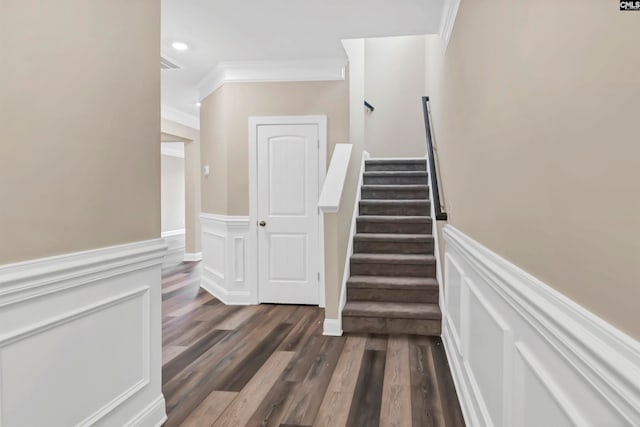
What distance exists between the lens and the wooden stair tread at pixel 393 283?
3.59 meters

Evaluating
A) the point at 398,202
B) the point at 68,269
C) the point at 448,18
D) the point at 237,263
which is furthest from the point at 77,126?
the point at 398,202

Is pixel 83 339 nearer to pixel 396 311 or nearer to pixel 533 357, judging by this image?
pixel 533 357

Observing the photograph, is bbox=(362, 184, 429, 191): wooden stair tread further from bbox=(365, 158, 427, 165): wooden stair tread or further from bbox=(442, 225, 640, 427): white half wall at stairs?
bbox=(442, 225, 640, 427): white half wall at stairs

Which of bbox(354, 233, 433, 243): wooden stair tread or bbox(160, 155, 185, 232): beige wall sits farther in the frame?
bbox(160, 155, 185, 232): beige wall

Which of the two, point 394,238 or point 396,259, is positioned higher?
point 394,238

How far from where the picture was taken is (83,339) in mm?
1577

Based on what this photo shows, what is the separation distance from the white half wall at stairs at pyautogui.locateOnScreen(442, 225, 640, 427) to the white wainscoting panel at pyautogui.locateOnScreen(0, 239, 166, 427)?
4.97 ft

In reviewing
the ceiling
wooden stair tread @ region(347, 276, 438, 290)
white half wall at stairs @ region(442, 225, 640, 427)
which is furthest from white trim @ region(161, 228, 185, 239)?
white half wall at stairs @ region(442, 225, 640, 427)

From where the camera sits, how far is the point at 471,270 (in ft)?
6.58

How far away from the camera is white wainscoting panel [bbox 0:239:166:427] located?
129 cm

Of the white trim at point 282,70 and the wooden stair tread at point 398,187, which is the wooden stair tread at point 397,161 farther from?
the white trim at point 282,70

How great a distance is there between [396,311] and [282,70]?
273 cm

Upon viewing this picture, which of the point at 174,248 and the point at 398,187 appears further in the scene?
the point at 174,248

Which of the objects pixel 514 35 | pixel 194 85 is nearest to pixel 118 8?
pixel 514 35
